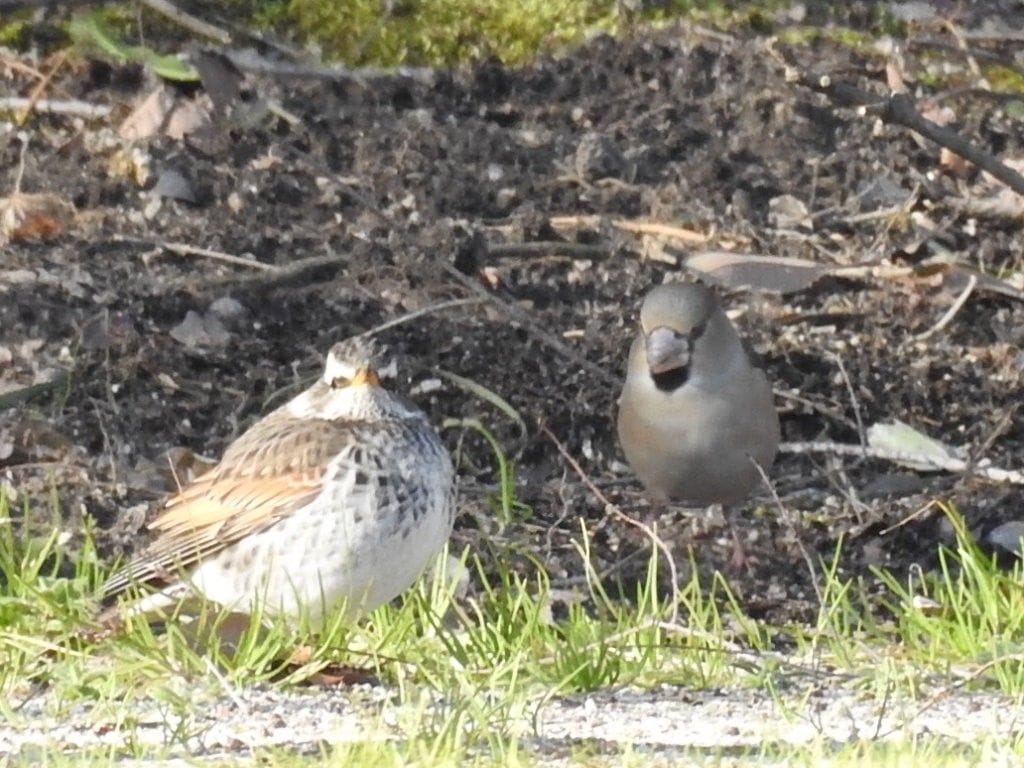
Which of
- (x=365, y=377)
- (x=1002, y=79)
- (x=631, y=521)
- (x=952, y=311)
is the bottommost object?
(x=952, y=311)

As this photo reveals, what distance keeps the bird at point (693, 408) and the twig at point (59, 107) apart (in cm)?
320

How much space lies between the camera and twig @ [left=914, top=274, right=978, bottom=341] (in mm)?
8094

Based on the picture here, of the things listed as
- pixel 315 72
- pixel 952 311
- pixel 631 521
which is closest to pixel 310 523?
pixel 631 521

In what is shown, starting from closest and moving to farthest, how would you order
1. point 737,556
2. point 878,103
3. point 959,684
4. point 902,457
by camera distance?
point 959,684 → point 878,103 → point 737,556 → point 902,457

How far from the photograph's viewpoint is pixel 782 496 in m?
7.22

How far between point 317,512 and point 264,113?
413 centimetres

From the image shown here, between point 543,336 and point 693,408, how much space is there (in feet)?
2.56

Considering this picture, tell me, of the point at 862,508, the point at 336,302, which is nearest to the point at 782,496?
the point at 862,508

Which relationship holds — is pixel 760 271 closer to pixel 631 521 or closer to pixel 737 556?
pixel 737 556

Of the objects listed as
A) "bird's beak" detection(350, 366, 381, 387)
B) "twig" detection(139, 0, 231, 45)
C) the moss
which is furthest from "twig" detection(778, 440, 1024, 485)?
"twig" detection(139, 0, 231, 45)

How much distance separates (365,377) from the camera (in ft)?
20.1

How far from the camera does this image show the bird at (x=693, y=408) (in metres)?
6.92

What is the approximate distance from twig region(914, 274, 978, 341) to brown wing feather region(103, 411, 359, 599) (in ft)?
9.48

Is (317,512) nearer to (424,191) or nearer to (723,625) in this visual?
(723,625)
